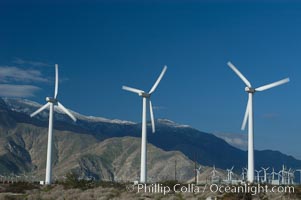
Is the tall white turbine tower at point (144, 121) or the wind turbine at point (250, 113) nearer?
the wind turbine at point (250, 113)

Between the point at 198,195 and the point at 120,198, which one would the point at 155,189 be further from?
the point at 120,198

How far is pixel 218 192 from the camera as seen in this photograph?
2773 inches

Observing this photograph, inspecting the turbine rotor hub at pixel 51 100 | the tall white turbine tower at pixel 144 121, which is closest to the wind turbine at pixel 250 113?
the tall white turbine tower at pixel 144 121

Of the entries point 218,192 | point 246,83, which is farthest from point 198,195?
point 246,83

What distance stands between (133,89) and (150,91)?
12.3ft

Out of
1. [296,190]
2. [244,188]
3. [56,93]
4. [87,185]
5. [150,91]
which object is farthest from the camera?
[56,93]

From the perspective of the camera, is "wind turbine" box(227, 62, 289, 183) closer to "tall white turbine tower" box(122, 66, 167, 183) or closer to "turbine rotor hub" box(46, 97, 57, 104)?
"tall white turbine tower" box(122, 66, 167, 183)

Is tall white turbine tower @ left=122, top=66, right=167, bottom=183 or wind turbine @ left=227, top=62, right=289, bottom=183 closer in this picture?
wind turbine @ left=227, top=62, right=289, bottom=183

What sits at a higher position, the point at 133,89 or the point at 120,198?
the point at 133,89

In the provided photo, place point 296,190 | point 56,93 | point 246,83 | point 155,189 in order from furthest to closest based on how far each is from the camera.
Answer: point 56,93 < point 246,83 < point 155,189 < point 296,190

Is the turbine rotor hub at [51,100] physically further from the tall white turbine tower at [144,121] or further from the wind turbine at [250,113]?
the wind turbine at [250,113]

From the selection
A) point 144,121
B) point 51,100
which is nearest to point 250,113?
point 144,121

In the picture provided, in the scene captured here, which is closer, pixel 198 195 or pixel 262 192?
pixel 262 192

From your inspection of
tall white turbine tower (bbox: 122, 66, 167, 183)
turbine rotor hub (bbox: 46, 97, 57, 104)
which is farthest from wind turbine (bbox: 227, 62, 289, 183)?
turbine rotor hub (bbox: 46, 97, 57, 104)
